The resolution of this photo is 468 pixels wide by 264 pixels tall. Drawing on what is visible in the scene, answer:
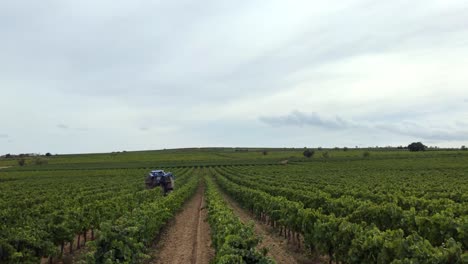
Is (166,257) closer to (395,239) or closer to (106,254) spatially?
(106,254)

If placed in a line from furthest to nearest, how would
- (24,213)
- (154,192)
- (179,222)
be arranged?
(154,192) → (179,222) → (24,213)

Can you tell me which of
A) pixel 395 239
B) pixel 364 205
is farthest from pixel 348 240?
pixel 364 205

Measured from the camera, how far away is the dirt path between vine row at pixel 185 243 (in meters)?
17.2

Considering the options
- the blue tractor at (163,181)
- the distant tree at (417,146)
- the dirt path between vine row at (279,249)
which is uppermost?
the distant tree at (417,146)

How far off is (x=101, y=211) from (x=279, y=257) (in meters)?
11.6

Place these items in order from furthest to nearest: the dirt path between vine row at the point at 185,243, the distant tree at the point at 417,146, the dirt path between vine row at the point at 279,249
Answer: the distant tree at the point at 417,146, the dirt path between vine row at the point at 185,243, the dirt path between vine row at the point at 279,249

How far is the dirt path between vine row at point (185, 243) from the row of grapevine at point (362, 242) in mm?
4324

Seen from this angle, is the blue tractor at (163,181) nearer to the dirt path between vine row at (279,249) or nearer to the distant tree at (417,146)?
the dirt path between vine row at (279,249)

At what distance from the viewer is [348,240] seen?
13367mm

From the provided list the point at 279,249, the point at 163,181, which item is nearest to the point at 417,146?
the point at 163,181

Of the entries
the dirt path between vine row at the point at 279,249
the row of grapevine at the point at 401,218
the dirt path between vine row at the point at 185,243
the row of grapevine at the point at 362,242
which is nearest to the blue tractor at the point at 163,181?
the dirt path between vine row at the point at 185,243

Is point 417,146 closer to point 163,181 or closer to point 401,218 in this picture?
point 163,181

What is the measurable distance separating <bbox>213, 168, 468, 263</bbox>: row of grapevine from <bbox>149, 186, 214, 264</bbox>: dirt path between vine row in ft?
14.2

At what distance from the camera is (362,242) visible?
1196 centimetres
